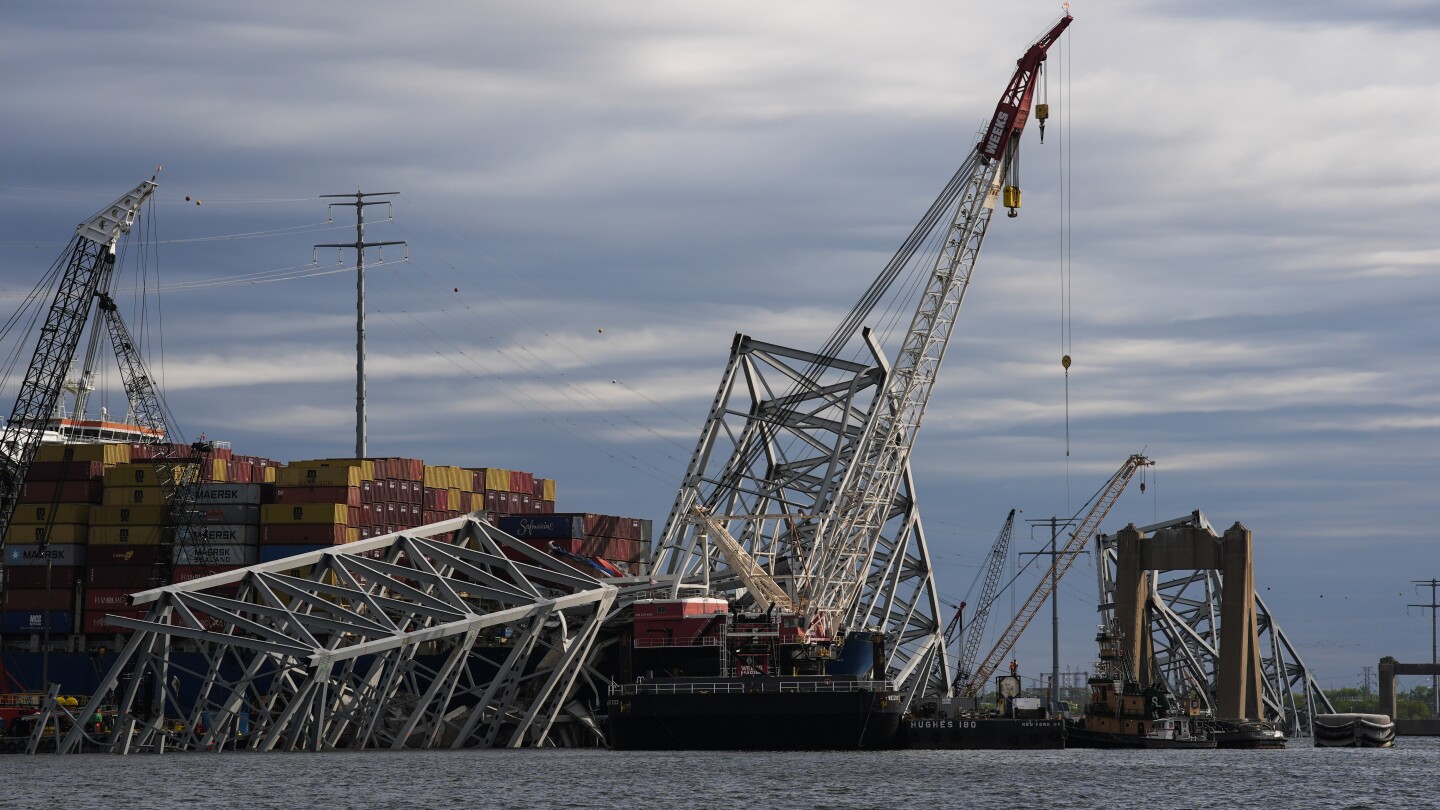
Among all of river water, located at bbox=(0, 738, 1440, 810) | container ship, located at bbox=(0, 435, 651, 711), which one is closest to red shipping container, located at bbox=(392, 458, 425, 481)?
container ship, located at bbox=(0, 435, 651, 711)

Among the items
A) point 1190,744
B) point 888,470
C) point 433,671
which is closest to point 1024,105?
point 888,470

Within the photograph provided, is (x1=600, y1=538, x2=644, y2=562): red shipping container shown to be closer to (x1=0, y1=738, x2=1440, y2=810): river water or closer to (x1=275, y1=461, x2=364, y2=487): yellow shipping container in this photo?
(x1=275, y1=461, x2=364, y2=487): yellow shipping container

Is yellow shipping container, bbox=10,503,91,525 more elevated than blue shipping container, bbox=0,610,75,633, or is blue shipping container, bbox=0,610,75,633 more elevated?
yellow shipping container, bbox=10,503,91,525

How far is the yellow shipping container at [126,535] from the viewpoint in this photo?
129 metres

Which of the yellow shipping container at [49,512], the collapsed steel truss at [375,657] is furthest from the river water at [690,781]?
the yellow shipping container at [49,512]

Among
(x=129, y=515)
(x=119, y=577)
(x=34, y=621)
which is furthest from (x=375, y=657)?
(x=34, y=621)

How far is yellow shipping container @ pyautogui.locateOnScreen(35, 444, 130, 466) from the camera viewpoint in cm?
13562

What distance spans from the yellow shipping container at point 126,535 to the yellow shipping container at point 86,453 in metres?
5.93

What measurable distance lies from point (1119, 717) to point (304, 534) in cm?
5330

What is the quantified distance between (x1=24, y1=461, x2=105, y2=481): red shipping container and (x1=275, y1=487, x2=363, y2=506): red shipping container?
13.7 m

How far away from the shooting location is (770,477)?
12875 cm

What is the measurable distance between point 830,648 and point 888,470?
60.3 ft

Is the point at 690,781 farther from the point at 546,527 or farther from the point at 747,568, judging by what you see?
the point at 546,527

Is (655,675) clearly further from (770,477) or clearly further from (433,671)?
(770,477)
